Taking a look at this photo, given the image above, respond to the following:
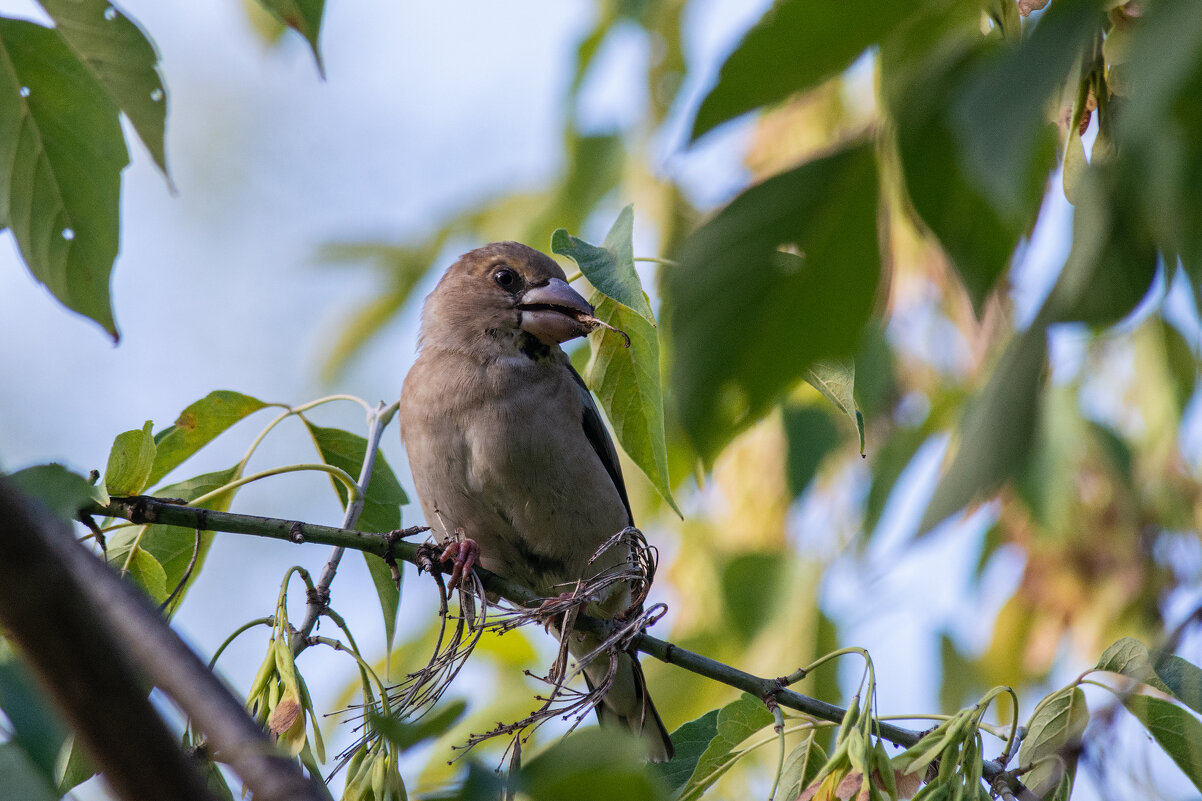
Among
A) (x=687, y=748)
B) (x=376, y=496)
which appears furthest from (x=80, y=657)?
(x=376, y=496)

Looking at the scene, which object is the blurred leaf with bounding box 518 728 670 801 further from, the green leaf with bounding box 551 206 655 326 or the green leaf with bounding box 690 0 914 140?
the green leaf with bounding box 551 206 655 326

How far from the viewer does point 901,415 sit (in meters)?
6.03

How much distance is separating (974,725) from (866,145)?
161 cm

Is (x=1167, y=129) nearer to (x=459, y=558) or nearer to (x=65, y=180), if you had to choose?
(x=65, y=180)

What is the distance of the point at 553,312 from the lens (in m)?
5.04

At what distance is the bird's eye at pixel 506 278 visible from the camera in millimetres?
5391

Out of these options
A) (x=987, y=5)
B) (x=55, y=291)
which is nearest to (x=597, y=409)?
(x=55, y=291)

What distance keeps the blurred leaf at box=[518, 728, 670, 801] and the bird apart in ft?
11.2

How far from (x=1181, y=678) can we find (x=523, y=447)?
279 cm

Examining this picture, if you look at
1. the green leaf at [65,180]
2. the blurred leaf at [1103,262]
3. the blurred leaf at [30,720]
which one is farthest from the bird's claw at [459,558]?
the blurred leaf at [1103,262]

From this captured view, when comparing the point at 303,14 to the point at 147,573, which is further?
the point at 147,573

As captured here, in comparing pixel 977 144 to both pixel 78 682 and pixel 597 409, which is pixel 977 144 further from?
pixel 597 409

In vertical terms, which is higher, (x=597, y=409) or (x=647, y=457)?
(x=647, y=457)

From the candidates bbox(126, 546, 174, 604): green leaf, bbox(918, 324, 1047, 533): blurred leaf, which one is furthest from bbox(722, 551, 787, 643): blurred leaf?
bbox(918, 324, 1047, 533): blurred leaf
